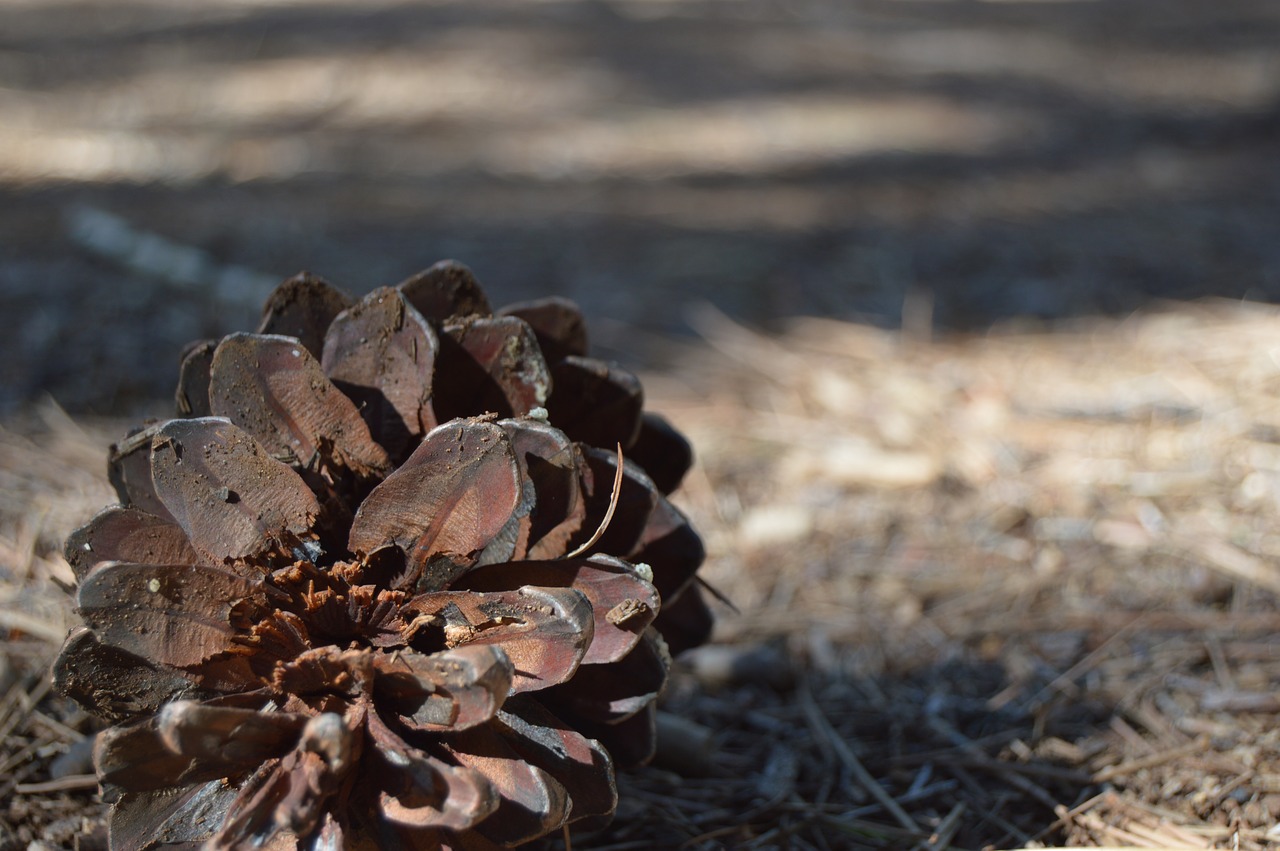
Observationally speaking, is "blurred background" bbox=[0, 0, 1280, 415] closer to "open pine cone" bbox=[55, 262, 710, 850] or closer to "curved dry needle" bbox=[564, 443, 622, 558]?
"open pine cone" bbox=[55, 262, 710, 850]

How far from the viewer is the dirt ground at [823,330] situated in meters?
1.23

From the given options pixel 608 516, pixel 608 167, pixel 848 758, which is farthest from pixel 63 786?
pixel 608 167

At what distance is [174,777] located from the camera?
0.82m

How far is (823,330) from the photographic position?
2.51 metres

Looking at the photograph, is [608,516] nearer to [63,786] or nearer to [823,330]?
[63,786]

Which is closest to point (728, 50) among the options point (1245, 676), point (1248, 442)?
point (1248, 442)

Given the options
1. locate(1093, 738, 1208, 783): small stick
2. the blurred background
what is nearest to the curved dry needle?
locate(1093, 738, 1208, 783): small stick

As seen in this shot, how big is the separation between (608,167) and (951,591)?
235cm

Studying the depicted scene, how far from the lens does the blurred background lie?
2.53 meters

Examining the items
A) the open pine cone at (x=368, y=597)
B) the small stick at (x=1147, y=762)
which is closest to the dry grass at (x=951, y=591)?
the small stick at (x=1147, y=762)

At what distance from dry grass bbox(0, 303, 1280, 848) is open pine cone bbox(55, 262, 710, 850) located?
0.28 m

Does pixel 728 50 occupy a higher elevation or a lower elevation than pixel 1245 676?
higher

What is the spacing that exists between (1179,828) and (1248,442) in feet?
3.57

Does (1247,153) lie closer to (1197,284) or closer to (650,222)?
(1197,284)
